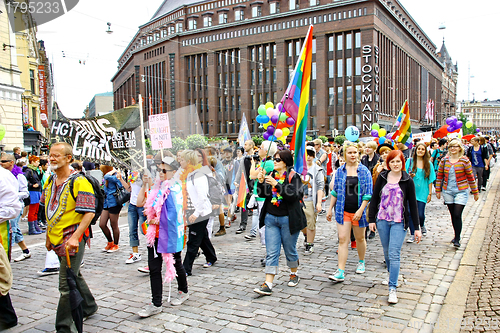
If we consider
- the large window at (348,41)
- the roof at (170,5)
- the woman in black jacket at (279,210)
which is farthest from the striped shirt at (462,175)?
the roof at (170,5)

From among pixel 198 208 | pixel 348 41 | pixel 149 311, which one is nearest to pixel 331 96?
pixel 348 41

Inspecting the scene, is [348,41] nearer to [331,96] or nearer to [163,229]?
[331,96]

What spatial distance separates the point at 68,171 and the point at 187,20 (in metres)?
65.8

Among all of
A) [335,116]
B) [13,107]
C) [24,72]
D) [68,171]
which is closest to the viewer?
[68,171]

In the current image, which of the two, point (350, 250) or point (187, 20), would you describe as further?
point (187, 20)

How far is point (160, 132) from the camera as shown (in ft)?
27.9

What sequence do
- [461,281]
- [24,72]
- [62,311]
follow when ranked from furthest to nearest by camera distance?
[24,72]
[461,281]
[62,311]

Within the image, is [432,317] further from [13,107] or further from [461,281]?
[13,107]

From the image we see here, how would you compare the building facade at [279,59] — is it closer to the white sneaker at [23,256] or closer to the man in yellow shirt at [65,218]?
the white sneaker at [23,256]

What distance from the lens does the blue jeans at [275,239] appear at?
5.08 meters

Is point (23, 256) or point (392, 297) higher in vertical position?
point (392, 297)

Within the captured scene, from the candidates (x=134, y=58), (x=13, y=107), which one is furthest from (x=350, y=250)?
(x=134, y=58)

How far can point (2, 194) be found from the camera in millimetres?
4531

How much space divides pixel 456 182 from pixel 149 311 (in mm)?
5658
